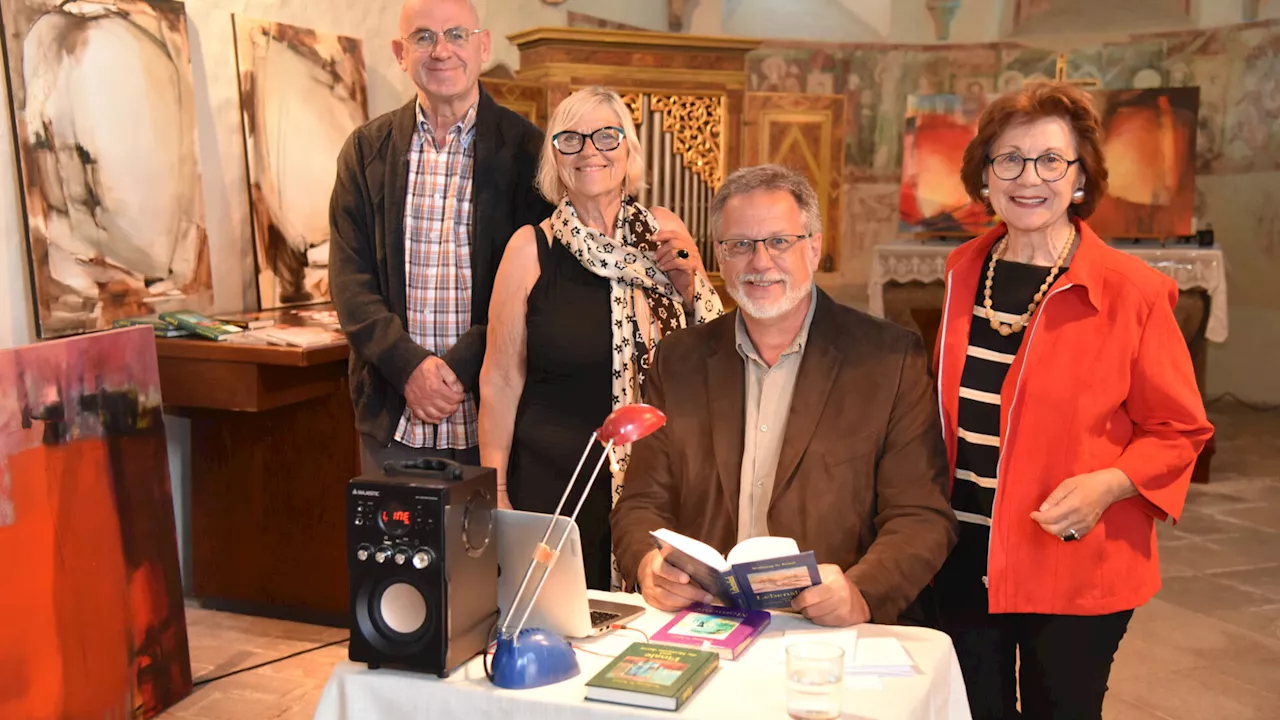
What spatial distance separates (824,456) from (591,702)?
0.86m

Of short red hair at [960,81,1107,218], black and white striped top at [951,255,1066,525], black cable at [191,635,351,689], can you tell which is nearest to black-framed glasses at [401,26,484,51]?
short red hair at [960,81,1107,218]

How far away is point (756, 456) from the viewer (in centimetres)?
261

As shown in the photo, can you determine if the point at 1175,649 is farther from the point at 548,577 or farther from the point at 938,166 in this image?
the point at 938,166

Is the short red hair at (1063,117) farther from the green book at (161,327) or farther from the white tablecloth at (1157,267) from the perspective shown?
the white tablecloth at (1157,267)

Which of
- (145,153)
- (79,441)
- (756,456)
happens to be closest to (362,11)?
(145,153)

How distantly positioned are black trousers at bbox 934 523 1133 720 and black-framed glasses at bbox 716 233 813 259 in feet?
2.42

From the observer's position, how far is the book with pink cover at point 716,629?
2098mm

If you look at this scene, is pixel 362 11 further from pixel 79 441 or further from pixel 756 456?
pixel 756 456

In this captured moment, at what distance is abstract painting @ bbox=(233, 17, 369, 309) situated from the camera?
520cm

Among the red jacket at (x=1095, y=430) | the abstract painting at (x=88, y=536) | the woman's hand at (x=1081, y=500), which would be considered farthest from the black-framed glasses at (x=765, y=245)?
the abstract painting at (x=88, y=536)

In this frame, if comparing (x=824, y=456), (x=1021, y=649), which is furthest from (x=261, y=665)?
(x=1021, y=649)

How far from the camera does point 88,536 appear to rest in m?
3.66

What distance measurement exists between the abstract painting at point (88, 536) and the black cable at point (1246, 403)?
28.1ft

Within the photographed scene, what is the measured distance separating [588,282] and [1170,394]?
1.47m
